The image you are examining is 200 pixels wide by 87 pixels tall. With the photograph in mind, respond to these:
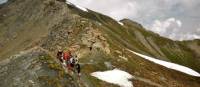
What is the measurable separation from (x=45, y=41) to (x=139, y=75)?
666 inches

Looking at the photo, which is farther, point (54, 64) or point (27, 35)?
point (27, 35)

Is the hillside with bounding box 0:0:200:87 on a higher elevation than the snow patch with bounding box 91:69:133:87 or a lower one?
higher

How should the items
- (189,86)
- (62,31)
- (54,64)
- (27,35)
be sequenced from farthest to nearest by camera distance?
(189,86) → (27,35) → (62,31) → (54,64)

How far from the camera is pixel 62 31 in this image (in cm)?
6794

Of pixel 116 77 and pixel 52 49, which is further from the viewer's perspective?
pixel 52 49

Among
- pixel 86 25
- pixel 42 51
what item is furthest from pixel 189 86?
pixel 42 51

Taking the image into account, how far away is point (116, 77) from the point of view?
62719 millimetres

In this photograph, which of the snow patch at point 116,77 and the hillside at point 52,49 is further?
the snow patch at point 116,77

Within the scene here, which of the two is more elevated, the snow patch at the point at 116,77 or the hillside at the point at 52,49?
the hillside at the point at 52,49

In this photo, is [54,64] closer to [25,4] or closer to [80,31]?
[80,31]

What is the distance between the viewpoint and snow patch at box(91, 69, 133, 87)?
6081cm

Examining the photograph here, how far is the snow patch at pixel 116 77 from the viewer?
200 ft

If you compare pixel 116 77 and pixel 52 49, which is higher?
A: pixel 52 49

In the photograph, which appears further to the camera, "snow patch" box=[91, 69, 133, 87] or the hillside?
"snow patch" box=[91, 69, 133, 87]
